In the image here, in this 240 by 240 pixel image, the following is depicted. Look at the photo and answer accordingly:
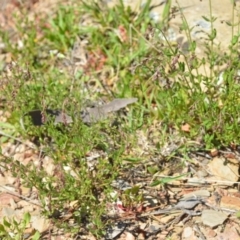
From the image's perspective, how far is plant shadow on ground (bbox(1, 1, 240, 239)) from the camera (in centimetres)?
338

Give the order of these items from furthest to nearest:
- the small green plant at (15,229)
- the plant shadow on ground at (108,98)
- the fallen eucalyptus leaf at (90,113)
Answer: the fallen eucalyptus leaf at (90,113) < the plant shadow on ground at (108,98) < the small green plant at (15,229)

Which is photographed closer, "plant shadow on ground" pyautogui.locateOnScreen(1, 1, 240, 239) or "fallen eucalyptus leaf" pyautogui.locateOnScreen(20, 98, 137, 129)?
"plant shadow on ground" pyautogui.locateOnScreen(1, 1, 240, 239)

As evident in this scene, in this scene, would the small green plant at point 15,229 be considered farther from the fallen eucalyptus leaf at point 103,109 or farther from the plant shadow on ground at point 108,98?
the fallen eucalyptus leaf at point 103,109

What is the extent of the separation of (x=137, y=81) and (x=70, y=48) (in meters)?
0.72

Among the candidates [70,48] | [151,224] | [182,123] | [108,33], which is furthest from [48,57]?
[151,224]

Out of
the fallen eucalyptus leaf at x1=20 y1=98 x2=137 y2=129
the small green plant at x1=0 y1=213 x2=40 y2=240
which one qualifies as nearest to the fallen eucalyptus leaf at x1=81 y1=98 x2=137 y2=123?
the fallen eucalyptus leaf at x1=20 y1=98 x2=137 y2=129

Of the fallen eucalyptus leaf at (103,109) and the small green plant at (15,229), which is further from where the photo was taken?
the fallen eucalyptus leaf at (103,109)

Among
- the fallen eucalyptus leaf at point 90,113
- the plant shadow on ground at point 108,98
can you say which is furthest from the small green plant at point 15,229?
the fallen eucalyptus leaf at point 90,113

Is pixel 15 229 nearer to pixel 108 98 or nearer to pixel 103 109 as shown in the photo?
pixel 103 109

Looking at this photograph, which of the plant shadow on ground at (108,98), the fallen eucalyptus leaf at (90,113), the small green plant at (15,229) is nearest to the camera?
the small green plant at (15,229)

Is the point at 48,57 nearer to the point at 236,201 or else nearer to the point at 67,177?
the point at 67,177

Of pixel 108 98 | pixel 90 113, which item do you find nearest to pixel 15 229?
pixel 90 113

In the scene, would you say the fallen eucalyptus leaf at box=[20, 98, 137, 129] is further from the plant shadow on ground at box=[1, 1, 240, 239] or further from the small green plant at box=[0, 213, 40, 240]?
the small green plant at box=[0, 213, 40, 240]

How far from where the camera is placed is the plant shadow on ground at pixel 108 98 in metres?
3.38
